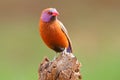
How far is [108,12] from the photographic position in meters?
15.9

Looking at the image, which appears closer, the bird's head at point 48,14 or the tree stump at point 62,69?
the tree stump at point 62,69

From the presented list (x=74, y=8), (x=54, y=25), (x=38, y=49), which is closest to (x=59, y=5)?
(x=74, y=8)

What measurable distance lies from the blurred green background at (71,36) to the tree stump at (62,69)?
152 inches

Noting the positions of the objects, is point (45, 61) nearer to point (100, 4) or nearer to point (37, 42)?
point (37, 42)

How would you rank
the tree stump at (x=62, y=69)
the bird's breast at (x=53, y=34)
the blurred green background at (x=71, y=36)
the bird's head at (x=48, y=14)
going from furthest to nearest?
1. the blurred green background at (x=71, y=36)
2. the bird's breast at (x=53, y=34)
3. the bird's head at (x=48, y=14)
4. the tree stump at (x=62, y=69)

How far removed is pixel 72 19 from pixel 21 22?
1013 millimetres

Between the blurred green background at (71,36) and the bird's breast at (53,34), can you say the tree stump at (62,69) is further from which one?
the blurred green background at (71,36)

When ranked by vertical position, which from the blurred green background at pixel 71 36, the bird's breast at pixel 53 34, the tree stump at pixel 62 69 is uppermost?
the blurred green background at pixel 71 36

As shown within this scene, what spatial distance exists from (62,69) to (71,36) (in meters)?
7.22

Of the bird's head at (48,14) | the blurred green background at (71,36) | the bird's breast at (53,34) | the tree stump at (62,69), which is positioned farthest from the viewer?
the blurred green background at (71,36)

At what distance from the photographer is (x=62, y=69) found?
19.7ft

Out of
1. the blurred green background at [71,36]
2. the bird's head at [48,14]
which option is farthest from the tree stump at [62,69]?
the blurred green background at [71,36]

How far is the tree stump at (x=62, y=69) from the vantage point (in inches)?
235

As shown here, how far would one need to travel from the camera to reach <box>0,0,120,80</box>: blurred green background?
10836mm
